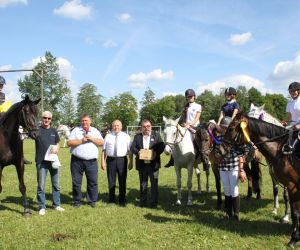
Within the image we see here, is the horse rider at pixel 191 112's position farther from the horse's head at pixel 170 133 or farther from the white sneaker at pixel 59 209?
the white sneaker at pixel 59 209

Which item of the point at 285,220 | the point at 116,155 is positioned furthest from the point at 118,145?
the point at 285,220

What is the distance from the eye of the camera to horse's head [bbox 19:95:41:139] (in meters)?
7.55

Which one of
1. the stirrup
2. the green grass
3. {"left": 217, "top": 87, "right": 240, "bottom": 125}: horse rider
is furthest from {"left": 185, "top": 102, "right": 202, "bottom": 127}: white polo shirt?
the stirrup

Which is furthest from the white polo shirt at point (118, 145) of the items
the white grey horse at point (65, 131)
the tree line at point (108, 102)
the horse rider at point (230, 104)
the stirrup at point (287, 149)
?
the tree line at point (108, 102)

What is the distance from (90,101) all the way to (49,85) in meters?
19.2

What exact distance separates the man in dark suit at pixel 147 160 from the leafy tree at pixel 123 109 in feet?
265

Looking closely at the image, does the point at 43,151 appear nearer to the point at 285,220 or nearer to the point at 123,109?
the point at 285,220

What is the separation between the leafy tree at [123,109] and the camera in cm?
9062

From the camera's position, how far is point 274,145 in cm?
638

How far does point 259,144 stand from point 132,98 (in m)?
87.6

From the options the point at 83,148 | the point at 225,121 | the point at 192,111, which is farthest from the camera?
the point at 192,111

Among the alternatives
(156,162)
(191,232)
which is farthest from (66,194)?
(191,232)

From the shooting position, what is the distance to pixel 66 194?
434 inches

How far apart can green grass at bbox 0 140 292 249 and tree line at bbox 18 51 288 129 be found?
6361 cm
